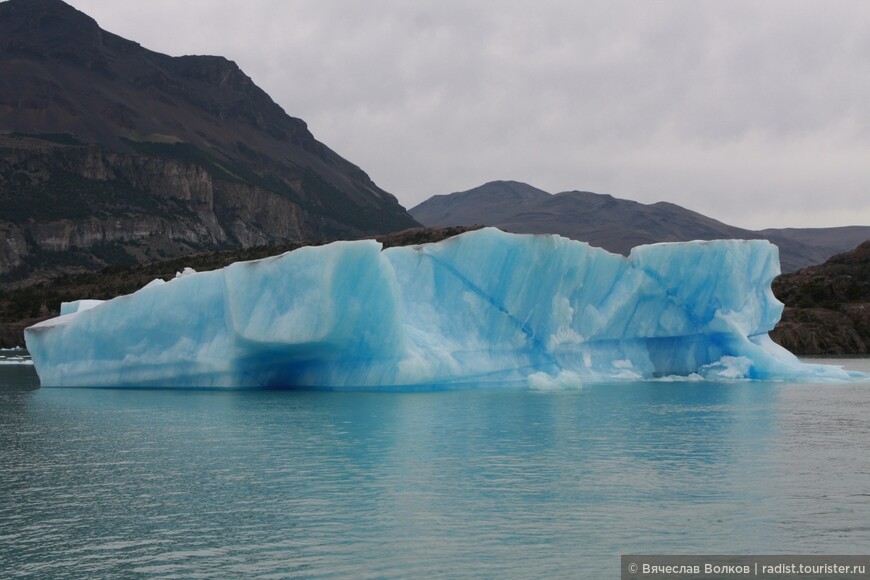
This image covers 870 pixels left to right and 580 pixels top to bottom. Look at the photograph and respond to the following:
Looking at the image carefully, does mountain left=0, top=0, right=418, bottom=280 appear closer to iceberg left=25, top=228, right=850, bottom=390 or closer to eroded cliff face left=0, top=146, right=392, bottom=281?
eroded cliff face left=0, top=146, right=392, bottom=281

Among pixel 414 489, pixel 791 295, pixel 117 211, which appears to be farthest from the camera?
pixel 117 211

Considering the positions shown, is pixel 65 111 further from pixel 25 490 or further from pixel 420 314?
pixel 25 490

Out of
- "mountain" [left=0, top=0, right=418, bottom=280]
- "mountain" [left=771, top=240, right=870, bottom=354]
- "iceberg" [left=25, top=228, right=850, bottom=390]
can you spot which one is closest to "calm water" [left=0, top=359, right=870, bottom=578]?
"iceberg" [left=25, top=228, right=850, bottom=390]

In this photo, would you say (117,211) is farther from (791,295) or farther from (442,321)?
(442,321)

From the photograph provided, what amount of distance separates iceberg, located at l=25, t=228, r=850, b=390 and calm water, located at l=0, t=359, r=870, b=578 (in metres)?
3.23

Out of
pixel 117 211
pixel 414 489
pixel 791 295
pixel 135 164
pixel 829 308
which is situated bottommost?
pixel 414 489

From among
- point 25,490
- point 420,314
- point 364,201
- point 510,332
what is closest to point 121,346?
point 420,314

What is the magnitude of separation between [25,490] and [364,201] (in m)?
161

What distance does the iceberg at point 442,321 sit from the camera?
19.2m

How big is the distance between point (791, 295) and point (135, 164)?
92.7 m

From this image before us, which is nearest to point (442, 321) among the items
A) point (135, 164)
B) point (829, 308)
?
point (829, 308)

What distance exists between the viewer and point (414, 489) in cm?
935

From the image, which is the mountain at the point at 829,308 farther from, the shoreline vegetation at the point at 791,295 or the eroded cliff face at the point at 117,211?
the eroded cliff face at the point at 117,211

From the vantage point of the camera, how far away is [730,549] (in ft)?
23.6
